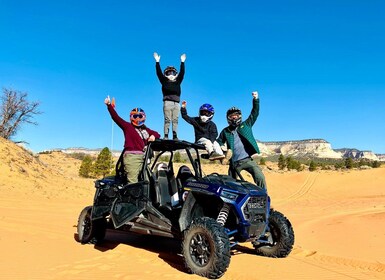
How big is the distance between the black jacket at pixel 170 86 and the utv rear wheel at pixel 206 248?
4414 millimetres

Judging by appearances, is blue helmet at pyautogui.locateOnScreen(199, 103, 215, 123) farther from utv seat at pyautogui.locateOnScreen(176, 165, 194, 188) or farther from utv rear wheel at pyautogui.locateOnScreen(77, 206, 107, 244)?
utv rear wheel at pyautogui.locateOnScreen(77, 206, 107, 244)

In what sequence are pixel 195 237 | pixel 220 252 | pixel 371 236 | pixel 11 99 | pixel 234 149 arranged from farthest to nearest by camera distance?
pixel 11 99
pixel 371 236
pixel 234 149
pixel 195 237
pixel 220 252

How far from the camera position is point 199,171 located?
7.21 m

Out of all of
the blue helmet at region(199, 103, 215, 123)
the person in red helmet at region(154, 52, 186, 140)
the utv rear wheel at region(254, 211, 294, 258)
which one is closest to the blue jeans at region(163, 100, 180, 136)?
the person in red helmet at region(154, 52, 186, 140)

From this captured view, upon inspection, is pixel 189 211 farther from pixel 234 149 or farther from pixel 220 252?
pixel 234 149

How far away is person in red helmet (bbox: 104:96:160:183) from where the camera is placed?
759cm

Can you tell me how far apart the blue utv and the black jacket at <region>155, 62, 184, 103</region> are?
2290mm

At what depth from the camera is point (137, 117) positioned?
7.80 meters

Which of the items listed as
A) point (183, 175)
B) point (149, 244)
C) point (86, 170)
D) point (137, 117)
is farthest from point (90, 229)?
point (86, 170)

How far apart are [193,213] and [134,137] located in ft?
6.55

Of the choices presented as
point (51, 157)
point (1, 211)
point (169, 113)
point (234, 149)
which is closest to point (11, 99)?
point (51, 157)

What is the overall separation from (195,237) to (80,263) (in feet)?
6.54

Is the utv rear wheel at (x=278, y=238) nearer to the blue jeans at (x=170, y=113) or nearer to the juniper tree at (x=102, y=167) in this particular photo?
the blue jeans at (x=170, y=113)

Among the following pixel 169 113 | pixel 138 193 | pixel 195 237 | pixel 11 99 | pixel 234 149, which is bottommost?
pixel 195 237
